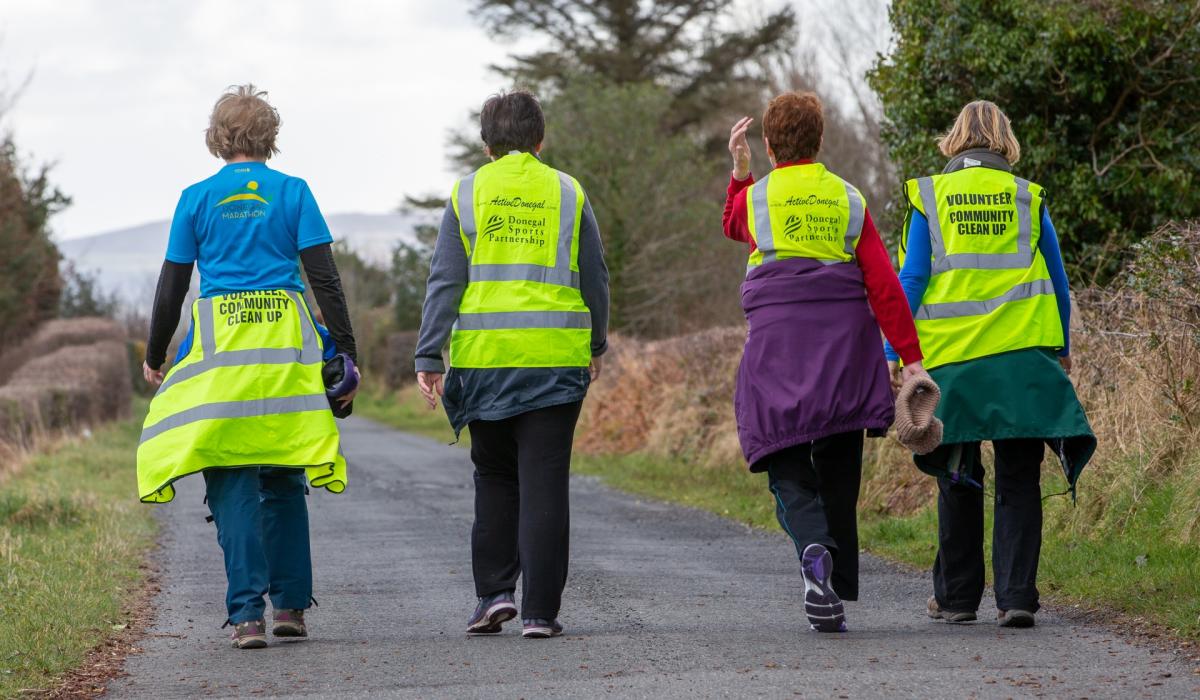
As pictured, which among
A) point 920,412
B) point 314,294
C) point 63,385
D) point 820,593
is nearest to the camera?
point 820,593

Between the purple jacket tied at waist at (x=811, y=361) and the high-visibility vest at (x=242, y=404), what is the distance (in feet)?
5.38

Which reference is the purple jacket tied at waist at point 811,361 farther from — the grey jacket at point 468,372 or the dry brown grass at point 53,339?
the dry brown grass at point 53,339

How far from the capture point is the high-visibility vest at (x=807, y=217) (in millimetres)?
6094

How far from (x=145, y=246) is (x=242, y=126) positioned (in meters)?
153

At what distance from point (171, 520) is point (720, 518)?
4025mm

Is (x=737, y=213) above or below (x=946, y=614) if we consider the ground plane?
above

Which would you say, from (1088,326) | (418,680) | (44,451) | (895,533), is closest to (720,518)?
(895,533)

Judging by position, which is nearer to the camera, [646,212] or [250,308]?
[250,308]

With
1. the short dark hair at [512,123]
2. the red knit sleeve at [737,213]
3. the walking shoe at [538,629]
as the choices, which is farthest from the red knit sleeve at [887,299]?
the walking shoe at [538,629]

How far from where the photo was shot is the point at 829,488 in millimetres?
6195

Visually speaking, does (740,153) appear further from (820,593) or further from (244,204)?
(244,204)

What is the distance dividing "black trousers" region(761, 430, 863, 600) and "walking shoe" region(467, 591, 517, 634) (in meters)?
1.10

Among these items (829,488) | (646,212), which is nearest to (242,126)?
(829,488)

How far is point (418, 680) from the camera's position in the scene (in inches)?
203
